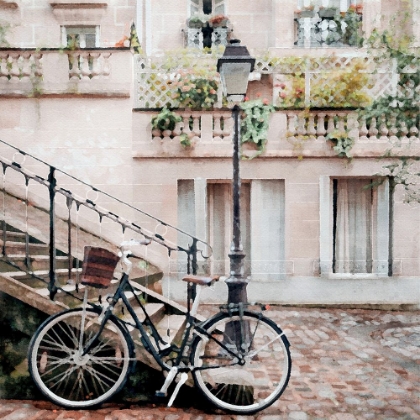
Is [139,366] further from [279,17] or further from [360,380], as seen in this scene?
[279,17]

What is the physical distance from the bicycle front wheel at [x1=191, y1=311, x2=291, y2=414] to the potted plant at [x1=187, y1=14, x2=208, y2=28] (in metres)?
8.71

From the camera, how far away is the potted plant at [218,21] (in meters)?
11.0

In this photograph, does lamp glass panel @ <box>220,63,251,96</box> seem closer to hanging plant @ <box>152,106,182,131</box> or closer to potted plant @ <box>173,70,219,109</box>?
hanging plant @ <box>152,106,182,131</box>

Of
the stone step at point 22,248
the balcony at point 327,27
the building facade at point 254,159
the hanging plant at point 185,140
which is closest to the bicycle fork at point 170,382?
the stone step at point 22,248

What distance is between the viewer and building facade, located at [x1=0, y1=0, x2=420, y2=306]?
8.64 meters

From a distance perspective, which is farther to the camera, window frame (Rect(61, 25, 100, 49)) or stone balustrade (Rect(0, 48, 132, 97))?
window frame (Rect(61, 25, 100, 49))

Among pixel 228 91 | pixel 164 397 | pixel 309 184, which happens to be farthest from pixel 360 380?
pixel 309 184

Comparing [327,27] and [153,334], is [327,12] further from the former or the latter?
[153,334]

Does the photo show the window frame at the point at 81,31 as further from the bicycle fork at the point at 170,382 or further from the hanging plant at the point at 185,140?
the bicycle fork at the point at 170,382

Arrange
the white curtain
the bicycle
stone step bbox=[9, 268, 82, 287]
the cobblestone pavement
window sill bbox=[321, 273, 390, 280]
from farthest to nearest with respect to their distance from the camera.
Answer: the white curtain → window sill bbox=[321, 273, 390, 280] → stone step bbox=[9, 268, 82, 287] → the cobblestone pavement → the bicycle

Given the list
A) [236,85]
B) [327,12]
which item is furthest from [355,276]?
[327,12]

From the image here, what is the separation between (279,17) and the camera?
35.9 feet

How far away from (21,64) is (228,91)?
16.3 feet

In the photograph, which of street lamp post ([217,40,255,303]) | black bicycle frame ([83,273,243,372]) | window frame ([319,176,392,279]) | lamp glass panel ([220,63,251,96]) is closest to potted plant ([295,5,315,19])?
window frame ([319,176,392,279])
